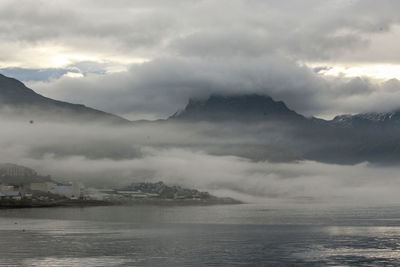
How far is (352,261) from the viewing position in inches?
4365

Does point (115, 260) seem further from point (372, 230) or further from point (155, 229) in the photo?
point (372, 230)

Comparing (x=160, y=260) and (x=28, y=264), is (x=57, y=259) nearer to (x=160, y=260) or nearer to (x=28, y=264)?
(x=28, y=264)

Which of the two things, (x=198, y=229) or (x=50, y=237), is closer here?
(x=50, y=237)

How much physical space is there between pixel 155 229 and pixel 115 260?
7643 centimetres

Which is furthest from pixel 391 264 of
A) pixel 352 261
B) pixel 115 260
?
pixel 115 260

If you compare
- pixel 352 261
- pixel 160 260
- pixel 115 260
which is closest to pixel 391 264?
pixel 352 261

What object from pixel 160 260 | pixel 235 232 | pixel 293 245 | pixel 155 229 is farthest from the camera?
pixel 155 229

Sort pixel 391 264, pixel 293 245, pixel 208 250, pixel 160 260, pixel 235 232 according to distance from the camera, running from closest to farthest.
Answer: pixel 391 264 < pixel 160 260 < pixel 208 250 < pixel 293 245 < pixel 235 232

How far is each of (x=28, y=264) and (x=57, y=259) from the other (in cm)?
757

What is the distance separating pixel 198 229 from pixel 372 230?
5465 cm

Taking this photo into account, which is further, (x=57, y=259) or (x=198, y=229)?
(x=198, y=229)

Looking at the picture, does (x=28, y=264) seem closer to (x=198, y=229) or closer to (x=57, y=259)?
(x=57, y=259)

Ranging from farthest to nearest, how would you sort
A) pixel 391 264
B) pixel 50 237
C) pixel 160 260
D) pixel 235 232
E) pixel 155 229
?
pixel 155 229
pixel 235 232
pixel 50 237
pixel 160 260
pixel 391 264

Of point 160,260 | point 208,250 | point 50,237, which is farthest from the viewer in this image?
point 50,237
